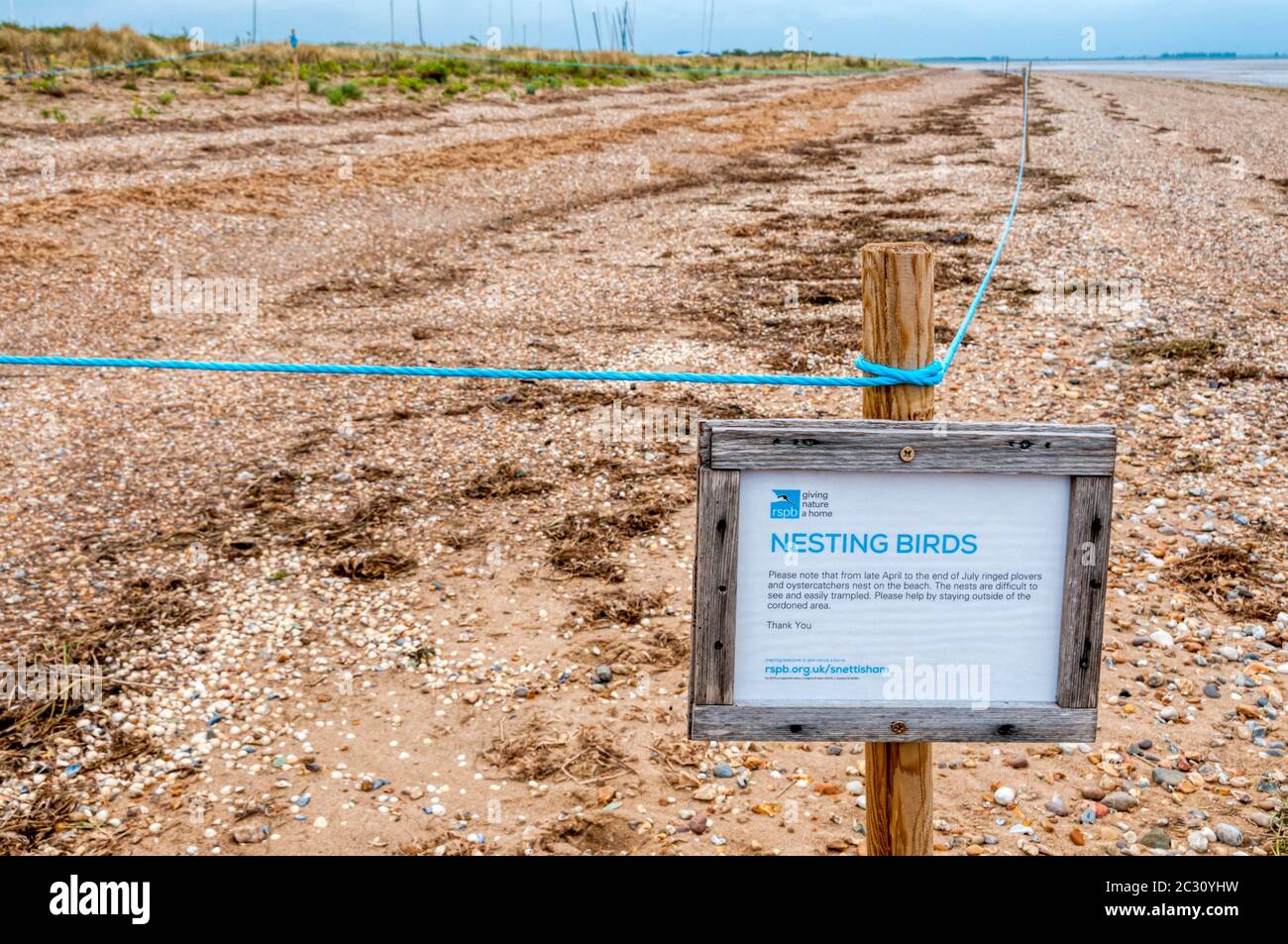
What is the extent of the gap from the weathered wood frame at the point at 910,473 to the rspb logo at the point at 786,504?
0.20ft

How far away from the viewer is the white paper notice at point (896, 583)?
243cm

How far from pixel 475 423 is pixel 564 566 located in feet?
7.47

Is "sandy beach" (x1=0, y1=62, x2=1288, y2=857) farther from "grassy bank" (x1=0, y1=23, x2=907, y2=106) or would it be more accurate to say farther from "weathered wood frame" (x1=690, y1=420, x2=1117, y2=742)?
"grassy bank" (x1=0, y1=23, x2=907, y2=106)

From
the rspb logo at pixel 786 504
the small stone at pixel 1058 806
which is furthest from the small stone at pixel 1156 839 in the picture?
the rspb logo at pixel 786 504

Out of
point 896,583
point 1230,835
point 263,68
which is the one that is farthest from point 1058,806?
point 263,68

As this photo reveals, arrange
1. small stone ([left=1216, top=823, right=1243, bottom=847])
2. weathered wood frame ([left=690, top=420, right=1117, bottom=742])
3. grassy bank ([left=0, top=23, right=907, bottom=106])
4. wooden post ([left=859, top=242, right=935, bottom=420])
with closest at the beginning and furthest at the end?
weathered wood frame ([left=690, top=420, right=1117, bottom=742]), wooden post ([left=859, top=242, right=935, bottom=420]), small stone ([left=1216, top=823, right=1243, bottom=847]), grassy bank ([left=0, top=23, right=907, bottom=106])

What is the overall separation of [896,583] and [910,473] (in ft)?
0.79

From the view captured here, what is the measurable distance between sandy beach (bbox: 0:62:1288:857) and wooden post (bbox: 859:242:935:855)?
114 centimetres

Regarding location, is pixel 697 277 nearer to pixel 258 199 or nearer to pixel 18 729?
pixel 258 199

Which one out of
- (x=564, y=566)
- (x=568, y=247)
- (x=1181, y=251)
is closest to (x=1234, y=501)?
(x=564, y=566)

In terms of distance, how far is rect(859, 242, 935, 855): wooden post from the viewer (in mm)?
2541

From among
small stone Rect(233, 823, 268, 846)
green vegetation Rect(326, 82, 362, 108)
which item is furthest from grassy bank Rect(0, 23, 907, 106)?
small stone Rect(233, 823, 268, 846)

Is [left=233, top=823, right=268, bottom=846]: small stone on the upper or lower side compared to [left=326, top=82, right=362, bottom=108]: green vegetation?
lower

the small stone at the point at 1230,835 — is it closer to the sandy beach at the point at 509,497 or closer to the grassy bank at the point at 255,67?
the sandy beach at the point at 509,497
